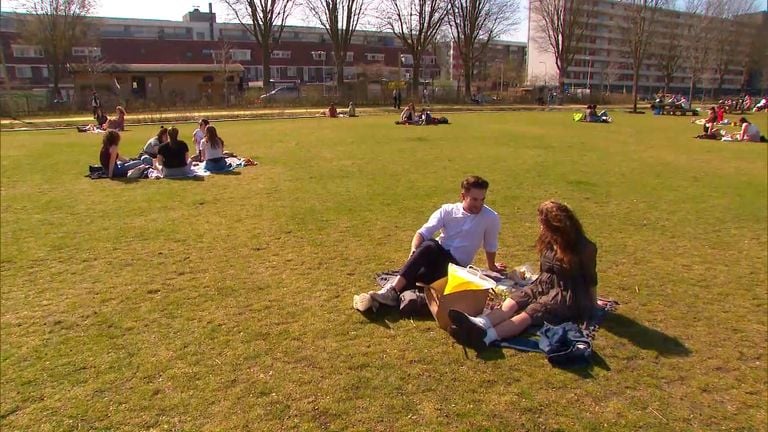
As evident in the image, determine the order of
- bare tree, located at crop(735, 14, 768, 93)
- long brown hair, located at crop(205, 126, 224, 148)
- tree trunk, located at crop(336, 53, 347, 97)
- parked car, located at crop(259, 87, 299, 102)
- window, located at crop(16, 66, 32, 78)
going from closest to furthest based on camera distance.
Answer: long brown hair, located at crop(205, 126, 224, 148) < parked car, located at crop(259, 87, 299, 102) < tree trunk, located at crop(336, 53, 347, 97) < window, located at crop(16, 66, 32, 78) < bare tree, located at crop(735, 14, 768, 93)

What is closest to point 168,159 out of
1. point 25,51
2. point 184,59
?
point 184,59

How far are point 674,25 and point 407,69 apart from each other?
4358 cm

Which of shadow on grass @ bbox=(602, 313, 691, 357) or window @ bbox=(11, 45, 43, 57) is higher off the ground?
window @ bbox=(11, 45, 43, 57)

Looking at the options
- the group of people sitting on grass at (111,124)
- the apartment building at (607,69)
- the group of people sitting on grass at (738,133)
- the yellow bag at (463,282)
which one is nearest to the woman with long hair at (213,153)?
the group of people sitting on grass at (111,124)

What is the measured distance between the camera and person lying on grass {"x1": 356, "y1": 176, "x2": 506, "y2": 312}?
5.26m

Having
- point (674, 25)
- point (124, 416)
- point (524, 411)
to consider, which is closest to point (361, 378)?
point (524, 411)

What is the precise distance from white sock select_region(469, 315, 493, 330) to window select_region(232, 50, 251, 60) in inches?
3099

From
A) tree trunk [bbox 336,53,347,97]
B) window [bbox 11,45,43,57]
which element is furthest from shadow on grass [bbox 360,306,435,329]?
window [bbox 11,45,43,57]

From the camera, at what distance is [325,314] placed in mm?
5066

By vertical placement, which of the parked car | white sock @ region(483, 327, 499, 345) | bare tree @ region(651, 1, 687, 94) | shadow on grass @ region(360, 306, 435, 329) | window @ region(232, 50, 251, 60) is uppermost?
bare tree @ region(651, 1, 687, 94)

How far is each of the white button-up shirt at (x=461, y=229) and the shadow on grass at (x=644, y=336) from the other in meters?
1.45

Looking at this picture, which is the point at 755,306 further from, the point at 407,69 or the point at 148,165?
the point at 407,69

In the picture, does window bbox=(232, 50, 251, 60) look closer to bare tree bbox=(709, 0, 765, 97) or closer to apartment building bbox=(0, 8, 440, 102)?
apartment building bbox=(0, 8, 440, 102)

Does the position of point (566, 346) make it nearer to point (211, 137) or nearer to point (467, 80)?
point (211, 137)
